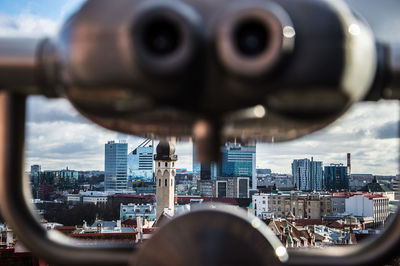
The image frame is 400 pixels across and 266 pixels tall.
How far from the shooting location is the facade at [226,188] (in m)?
33.8

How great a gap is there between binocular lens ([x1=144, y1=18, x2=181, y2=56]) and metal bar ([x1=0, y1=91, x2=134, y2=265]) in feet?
0.61

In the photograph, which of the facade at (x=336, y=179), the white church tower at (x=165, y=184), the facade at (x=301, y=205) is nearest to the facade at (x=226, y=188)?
the facade at (x=336, y=179)

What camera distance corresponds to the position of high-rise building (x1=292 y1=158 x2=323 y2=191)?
112 ft

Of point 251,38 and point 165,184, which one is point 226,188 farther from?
point 251,38

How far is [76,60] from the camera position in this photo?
1.20 ft

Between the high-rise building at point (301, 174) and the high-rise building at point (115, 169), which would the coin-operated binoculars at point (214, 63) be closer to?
the high-rise building at point (115, 169)

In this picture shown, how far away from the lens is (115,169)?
119 ft

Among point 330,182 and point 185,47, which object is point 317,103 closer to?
point 185,47

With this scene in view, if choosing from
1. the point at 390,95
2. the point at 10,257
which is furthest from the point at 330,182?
the point at 390,95

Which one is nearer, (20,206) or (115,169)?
(20,206)

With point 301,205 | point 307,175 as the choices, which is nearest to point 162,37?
point 301,205

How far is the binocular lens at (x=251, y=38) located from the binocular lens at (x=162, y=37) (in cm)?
4

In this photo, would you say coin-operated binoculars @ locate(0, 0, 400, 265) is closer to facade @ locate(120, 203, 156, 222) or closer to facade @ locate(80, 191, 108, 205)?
facade @ locate(120, 203, 156, 222)

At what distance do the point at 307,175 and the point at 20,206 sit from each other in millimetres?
35407
